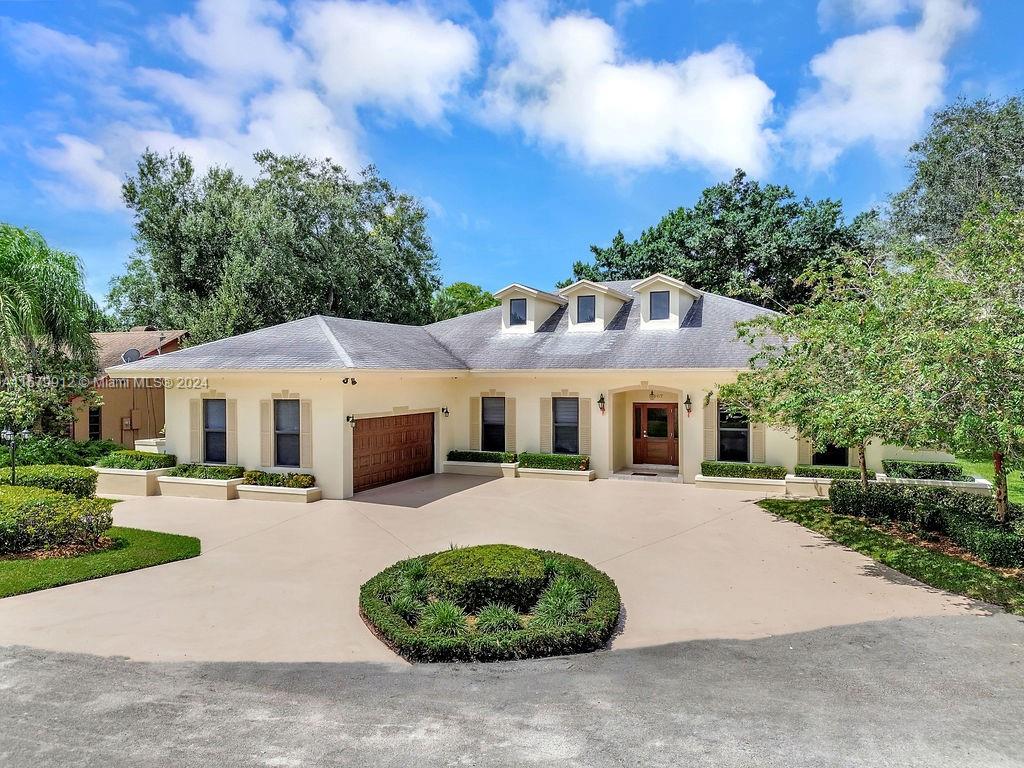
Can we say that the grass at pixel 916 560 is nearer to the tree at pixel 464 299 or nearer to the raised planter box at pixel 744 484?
the raised planter box at pixel 744 484

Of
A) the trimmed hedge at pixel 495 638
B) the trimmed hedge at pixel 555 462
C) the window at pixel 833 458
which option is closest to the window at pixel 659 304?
the trimmed hedge at pixel 555 462

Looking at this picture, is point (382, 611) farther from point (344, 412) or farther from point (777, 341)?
point (777, 341)

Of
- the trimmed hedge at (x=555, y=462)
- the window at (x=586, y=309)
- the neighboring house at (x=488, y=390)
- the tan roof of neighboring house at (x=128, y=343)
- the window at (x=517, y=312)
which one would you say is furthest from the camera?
the tan roof of neighboring house at (x=128, y=343)

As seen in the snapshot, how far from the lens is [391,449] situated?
1532 centimetres

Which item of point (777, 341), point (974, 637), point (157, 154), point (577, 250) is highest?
point (157, 154)

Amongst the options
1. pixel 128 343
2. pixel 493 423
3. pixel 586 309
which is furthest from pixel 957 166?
pixel 128 343

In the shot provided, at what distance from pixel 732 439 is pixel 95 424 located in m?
23.0

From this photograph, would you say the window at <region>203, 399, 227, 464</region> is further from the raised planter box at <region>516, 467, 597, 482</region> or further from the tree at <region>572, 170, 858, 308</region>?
the tree at <region>572, 170, 858, 308</region>

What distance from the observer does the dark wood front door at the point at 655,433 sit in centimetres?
1719

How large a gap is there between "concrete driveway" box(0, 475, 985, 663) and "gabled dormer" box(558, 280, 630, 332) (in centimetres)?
625

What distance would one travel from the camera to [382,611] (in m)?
6.33

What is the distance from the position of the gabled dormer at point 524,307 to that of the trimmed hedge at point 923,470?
10.3m

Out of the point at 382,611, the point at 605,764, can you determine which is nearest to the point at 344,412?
the point at 382,611

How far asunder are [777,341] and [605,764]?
1332 centimetres
